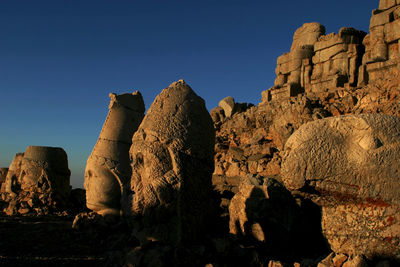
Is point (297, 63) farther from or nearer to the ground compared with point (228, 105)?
farther from the ground

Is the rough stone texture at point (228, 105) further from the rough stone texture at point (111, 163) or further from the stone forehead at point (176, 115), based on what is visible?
the stone forehead at point (176, 115)

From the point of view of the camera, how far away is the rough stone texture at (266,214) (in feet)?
11.1

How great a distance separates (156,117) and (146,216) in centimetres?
103

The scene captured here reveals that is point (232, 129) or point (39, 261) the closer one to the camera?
point (39, 261)

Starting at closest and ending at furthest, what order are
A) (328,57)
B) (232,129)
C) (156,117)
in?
(156,117), (232,129), (328,57)

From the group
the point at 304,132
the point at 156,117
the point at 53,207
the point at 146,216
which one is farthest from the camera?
the point at 53,207

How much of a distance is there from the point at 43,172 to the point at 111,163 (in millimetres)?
3552

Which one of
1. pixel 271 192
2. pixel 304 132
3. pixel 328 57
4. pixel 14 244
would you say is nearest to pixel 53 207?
pixel 14 244

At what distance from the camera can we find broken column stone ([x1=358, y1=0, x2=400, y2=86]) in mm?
11906

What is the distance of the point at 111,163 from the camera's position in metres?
5.79

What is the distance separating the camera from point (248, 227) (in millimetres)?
3488

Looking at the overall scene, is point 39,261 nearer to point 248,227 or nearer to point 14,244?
point 14,244

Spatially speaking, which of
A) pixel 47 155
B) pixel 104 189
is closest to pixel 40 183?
pixel 47 155

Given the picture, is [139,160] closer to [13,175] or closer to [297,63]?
[13,175]
